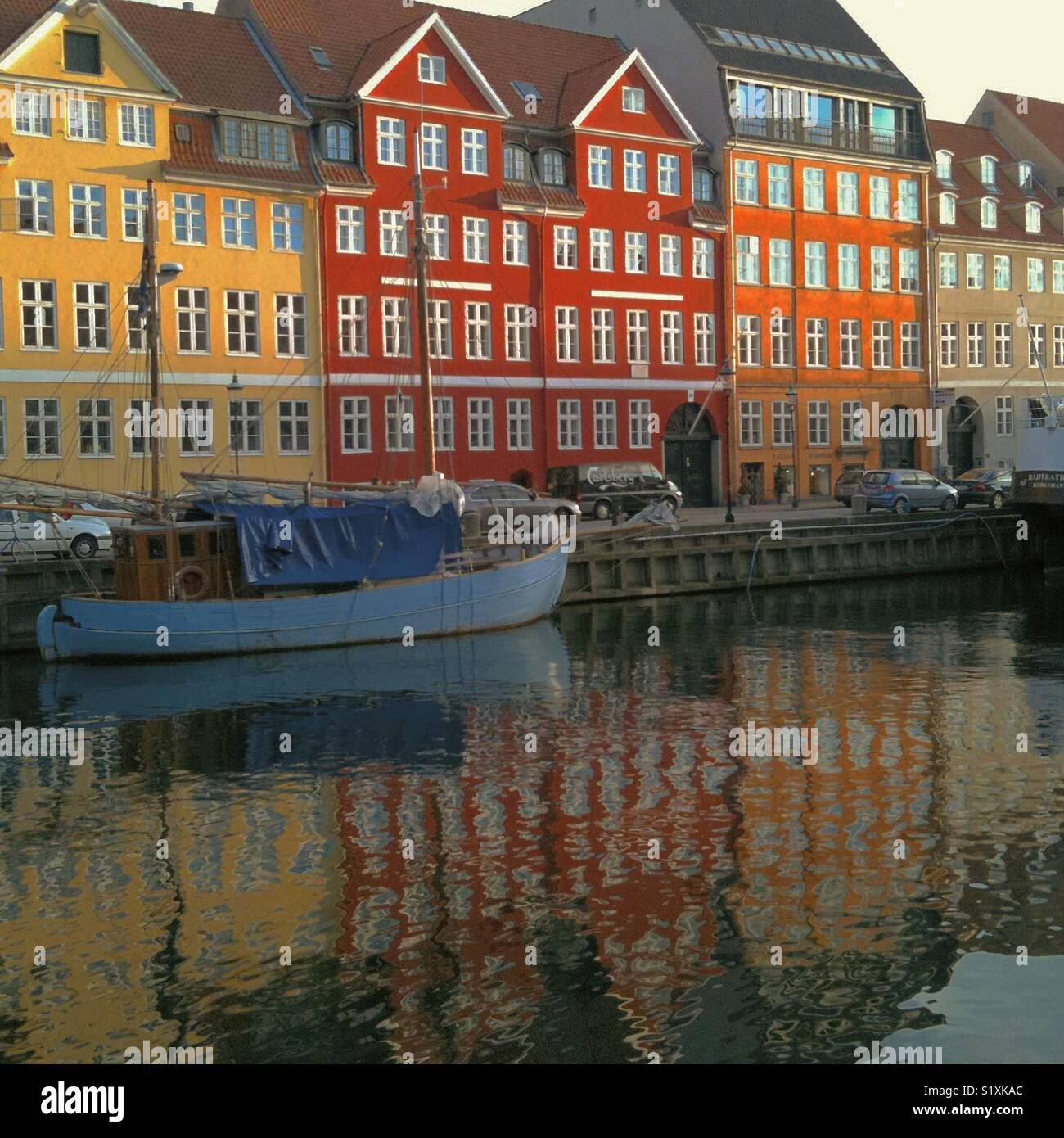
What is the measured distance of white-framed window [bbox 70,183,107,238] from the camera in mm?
49750

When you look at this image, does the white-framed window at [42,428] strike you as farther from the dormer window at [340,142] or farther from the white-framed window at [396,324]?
the dormer window at [340,142]

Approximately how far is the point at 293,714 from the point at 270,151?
30591 millimetres

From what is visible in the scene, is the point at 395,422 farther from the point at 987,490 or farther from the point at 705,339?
the point at 987,490

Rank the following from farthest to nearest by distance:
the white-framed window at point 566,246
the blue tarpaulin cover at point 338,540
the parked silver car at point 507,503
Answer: the white-framed window at point 566,246 → the parked silver car at point 507,503 → the blue tarpaulin cover at point 338,540

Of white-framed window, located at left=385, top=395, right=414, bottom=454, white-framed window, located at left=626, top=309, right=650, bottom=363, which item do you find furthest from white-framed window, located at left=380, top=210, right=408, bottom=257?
white-framed window, located at left=626, top=309, right=650, bottom=363

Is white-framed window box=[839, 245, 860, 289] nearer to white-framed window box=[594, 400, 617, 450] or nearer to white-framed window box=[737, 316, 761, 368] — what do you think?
white-framed window box=[737, 316, 761, 368]

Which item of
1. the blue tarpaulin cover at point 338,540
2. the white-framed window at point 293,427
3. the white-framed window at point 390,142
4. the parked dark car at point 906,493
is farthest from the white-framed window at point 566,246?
the blue tarpaulin cover at point 338,540

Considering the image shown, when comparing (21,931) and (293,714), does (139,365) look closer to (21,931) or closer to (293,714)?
(293,714)

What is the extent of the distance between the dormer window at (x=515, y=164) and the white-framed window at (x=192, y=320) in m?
13.0

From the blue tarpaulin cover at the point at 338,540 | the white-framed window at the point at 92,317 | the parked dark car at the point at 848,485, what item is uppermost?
the white-framed window at the point at 92,317

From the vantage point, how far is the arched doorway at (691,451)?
210 ft

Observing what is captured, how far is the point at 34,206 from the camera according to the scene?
4903 cm

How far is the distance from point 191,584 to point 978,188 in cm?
5313

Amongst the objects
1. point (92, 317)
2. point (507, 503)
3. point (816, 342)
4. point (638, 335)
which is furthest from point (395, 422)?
point (816, 342)
